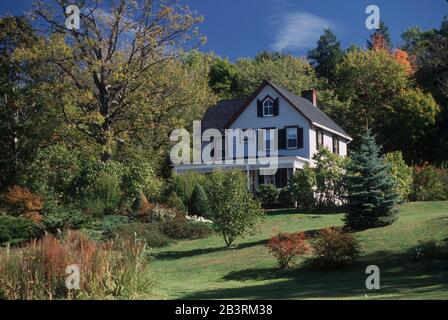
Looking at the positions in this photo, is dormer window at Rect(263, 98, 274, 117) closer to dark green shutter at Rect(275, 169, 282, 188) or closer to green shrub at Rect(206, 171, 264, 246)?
dark green shutter at Rect(275, 169, 282, 188)

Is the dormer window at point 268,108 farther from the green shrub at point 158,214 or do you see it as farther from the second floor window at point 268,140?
the green shrub at point 158,214

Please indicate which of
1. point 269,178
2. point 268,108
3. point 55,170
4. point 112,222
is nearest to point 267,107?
point 268,108

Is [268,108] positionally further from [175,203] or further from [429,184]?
[175,203]

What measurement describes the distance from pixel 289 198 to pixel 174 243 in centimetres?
1303

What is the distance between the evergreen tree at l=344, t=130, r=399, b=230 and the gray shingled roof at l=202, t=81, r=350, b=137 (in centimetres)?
2251

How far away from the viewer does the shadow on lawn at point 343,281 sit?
40.8 feet

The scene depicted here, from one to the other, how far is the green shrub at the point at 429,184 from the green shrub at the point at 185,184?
11687 mm

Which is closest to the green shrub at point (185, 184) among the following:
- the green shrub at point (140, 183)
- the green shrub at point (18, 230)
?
the green shrub at point (140, 183)

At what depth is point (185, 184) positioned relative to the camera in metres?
34.9

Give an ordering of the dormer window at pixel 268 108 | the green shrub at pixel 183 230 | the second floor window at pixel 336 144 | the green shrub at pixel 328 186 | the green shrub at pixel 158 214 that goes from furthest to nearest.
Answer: the second floor window at pixel 336 144, the dormer window at pixel 268 108, the green shrub at pixel 328 186, the green shrub at pixel 158 214, the green shrub at pixel 183 230

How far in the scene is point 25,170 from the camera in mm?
33938

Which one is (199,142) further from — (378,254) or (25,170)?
(378,254)

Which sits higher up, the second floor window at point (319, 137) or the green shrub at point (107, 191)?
the second floor window at point (319, 137)

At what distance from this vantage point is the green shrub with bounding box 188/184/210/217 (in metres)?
32.0
